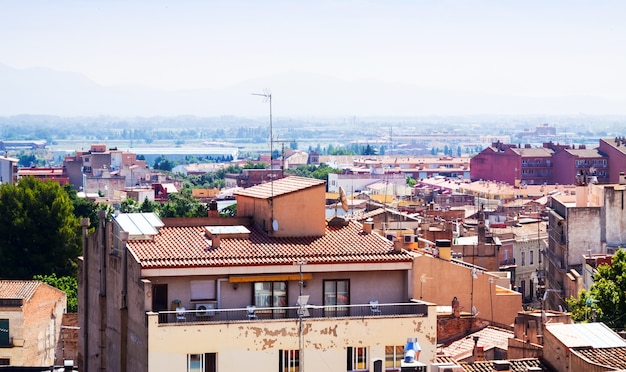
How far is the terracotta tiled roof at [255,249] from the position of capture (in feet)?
66.3

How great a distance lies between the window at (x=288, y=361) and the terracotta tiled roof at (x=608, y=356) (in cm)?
367

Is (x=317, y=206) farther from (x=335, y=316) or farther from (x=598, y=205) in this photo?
(x=598, y=205)

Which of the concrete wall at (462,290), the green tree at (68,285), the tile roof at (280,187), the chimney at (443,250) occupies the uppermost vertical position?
the tile roof at (280,187)

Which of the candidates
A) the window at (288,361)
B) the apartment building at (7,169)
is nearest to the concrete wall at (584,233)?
the window at (288,361)

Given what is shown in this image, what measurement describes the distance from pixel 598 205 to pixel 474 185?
74891mm

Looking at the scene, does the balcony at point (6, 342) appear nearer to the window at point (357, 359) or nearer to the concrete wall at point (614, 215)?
the window at point (357, 359)

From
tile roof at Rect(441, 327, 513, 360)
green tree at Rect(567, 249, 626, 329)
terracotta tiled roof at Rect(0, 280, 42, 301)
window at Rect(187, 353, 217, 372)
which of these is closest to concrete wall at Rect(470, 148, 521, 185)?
terracotta tiled roof at Rect(0, 280, 42, 301)

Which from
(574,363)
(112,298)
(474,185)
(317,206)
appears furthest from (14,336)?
(474,185)

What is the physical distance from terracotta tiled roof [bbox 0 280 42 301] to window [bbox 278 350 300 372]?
19.1 meters

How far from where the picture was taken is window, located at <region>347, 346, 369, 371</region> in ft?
66.5

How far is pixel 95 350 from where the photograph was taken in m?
25.6

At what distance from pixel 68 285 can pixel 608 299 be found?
21.3 m

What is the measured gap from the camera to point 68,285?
47.8 meters

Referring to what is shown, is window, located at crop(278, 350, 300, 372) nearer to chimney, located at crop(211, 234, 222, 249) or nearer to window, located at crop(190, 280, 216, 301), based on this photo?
window, located at crop(190, 280, 216, 301)
